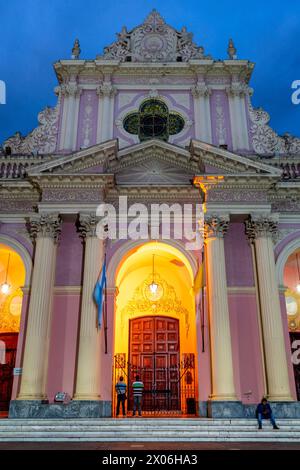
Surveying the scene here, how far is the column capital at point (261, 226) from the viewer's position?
14.0m

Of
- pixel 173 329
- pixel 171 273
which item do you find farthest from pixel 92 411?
pixel 171 273

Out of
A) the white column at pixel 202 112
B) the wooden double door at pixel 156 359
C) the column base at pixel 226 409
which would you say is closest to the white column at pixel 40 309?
the wooden double door at pixel 156 359

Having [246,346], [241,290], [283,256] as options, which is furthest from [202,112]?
[246,346]

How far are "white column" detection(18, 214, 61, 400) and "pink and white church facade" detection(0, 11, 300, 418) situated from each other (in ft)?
0.13

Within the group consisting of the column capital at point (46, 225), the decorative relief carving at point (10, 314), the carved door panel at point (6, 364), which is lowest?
the carved door panel at point (6, 364)

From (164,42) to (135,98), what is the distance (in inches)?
129

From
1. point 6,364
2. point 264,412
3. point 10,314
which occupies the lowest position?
point 264,412

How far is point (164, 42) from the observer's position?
18750mm

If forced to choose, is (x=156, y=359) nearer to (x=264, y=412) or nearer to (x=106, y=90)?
(x=264, y=412)

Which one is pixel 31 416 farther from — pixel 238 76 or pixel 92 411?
pixel 238 76

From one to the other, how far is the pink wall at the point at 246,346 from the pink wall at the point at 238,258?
52 centimetres

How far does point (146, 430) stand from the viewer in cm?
948

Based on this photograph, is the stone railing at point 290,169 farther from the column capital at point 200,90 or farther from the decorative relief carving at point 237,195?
the column capital at point 200,90

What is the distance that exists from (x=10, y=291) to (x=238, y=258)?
28.4 ft
